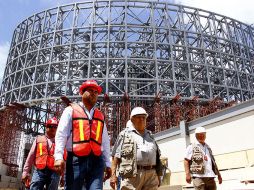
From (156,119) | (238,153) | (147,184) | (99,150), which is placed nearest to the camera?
(99,150)

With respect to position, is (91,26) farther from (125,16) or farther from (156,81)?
(156,81)

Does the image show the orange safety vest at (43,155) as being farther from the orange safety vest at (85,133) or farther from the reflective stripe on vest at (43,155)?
the orange safety vest at (85,133)

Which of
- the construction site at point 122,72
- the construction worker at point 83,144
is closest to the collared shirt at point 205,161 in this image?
the construction worker at point 83,144

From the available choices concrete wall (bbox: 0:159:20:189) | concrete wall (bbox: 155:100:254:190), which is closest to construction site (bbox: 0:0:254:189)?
concrete wall (bbox: 0:159:20:189)

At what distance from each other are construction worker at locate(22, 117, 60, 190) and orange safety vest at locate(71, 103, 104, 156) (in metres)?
1.94

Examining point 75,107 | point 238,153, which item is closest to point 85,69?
point 238,153

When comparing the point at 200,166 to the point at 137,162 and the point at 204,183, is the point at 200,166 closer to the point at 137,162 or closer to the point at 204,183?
the point at 204,183

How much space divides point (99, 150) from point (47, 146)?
7.36 ft

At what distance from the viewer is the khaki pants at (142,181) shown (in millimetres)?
4102

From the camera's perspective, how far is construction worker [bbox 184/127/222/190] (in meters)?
5.46

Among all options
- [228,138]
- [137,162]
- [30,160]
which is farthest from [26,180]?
[228,138]

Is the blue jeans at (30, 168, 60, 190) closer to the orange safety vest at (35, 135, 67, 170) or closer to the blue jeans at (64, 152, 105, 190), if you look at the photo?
the orange safety vest at (35, 135, 67, 170)

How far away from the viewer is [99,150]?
3.85 metres

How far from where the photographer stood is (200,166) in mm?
5520
